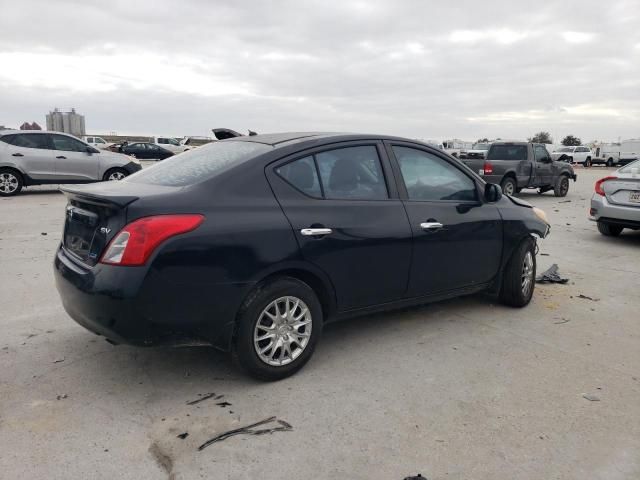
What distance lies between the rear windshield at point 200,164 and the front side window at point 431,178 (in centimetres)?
120

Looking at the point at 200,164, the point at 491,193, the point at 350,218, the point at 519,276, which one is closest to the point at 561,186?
the point at 519,276

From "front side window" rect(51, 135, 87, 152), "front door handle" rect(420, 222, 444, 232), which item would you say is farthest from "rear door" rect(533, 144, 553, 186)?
"front door handle" rect(420, 222, 444, 232)

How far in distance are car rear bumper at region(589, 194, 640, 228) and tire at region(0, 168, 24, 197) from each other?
12.9 metres

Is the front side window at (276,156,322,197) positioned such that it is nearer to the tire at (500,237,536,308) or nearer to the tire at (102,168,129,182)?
the tire at (500,237,536,308)

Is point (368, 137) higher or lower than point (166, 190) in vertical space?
higher

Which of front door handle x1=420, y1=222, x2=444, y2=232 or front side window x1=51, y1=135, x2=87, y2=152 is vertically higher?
front side window x1=51, y1=135, x2=87, y2=152

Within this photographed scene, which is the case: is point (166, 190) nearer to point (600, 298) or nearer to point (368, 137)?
point (368, 137)

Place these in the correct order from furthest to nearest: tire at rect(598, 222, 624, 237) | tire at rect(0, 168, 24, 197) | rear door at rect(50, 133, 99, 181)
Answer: rear door at rect(50, 133, 99, 181) → tire at rect(0, 168, 24, 197) → tire at rect(598, 222, 624, 237)

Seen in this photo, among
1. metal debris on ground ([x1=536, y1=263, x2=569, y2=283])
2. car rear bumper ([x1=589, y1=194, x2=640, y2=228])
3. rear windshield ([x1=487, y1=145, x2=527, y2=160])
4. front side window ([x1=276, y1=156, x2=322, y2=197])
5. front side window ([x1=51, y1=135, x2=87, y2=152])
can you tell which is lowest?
metal debris on ground ([x1=536, y1=263, x2=569, y2=283])

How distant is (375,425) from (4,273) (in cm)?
490

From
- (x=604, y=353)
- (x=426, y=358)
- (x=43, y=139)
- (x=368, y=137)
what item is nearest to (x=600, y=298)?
(x=604, y=353)

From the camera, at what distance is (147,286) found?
306 centimetres

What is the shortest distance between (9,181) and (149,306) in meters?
12.5

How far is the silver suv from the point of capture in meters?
13.5
